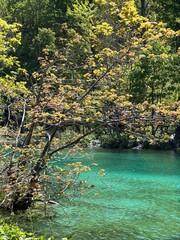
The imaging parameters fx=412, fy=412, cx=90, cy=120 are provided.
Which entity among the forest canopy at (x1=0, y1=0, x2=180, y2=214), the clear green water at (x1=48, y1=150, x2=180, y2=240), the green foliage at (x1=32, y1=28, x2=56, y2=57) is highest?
the green foliage at (x1=32, y1=28, x2=56, y2=57)

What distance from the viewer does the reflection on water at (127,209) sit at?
29.8ft

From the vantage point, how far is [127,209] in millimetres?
11617

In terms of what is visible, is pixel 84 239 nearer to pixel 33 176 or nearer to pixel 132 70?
pixel 33 176

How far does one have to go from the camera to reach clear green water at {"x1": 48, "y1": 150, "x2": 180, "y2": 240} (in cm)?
911

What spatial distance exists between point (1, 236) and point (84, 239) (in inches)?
177

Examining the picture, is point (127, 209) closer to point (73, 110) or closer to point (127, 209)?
point (127, 209)

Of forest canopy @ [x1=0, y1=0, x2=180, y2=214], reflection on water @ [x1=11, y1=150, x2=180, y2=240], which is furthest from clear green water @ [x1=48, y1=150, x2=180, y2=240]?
forest canopy @ [x1=0, y1=0, x2=180, y2=214]

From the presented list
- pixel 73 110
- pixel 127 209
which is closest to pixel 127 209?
pixel 127 209

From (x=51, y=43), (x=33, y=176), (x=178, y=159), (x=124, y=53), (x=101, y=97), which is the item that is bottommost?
(x=178, y=159)

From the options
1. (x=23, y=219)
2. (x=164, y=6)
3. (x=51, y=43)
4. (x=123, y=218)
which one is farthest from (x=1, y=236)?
(x=51, y=43)

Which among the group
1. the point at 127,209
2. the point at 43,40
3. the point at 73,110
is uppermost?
the point at 43,40

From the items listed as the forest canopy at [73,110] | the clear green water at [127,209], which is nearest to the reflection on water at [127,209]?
the clear green water at [127,209]

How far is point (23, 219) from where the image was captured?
970 centimetres

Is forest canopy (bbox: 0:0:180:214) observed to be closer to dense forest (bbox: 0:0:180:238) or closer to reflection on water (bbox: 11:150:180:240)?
dense forest (bbox: 0:0:180:238)
